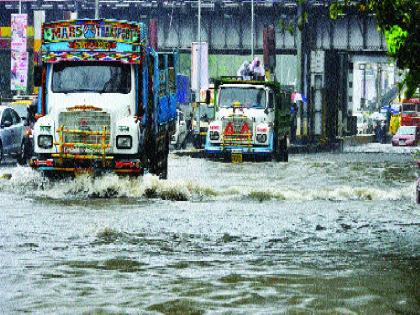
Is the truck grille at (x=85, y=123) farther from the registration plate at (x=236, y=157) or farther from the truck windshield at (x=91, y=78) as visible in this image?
the registration plate at (x=236, y=157)

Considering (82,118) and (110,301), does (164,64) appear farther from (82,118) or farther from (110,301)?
(110,301)

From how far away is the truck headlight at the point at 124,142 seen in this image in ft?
80.6

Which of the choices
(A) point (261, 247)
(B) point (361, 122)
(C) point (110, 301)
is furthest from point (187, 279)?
(B) point (361, 122)

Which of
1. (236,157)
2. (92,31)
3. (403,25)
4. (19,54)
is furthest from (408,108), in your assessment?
(403,25)

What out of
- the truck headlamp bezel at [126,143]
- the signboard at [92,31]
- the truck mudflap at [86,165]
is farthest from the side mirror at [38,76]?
the truck headlamp bezel at [126,143]

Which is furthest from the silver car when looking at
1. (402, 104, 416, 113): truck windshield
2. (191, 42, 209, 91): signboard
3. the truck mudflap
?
(402, 104, 416, 113): truck windshield

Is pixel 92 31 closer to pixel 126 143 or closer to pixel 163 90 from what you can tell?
pixel 126 143

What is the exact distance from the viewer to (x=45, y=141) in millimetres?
24625

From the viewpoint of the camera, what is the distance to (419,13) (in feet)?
43.5

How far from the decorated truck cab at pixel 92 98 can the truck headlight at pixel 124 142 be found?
0.06ft

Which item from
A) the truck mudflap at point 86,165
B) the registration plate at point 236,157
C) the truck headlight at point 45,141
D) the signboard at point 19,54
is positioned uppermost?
the signboard at point 19,54

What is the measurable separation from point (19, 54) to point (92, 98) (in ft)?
163

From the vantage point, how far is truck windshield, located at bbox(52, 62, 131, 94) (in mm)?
24812

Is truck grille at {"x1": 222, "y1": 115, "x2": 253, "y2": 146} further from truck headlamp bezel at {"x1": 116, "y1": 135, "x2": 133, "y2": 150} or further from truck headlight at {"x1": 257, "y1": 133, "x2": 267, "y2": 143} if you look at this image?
truck headlamp bezel at {"x1": 116, "y1": 135, "x2": 133, "y2": 150}
